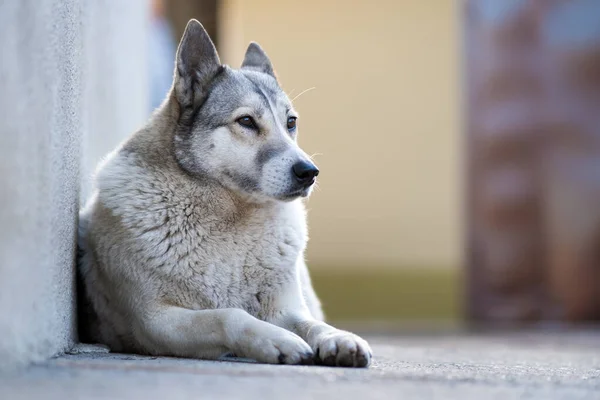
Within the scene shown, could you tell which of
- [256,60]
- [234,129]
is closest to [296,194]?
[234,129]

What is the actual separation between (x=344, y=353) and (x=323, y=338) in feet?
0.37

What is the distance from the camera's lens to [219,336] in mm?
3049

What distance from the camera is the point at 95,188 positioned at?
3.59 meters

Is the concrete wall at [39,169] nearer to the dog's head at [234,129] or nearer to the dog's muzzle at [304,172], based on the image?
the dog's head at [234,129]

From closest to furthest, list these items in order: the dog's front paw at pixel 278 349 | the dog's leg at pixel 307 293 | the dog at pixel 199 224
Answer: the dog's front paw at pixel 278 349, the dog at pixel 199 224, the dog's leg at pixel 307 293

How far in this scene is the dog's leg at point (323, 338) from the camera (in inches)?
116

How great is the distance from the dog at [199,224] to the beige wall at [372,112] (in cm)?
591

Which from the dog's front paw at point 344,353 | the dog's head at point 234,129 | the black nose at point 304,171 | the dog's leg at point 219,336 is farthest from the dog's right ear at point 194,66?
the dog's front paw at point 344,353

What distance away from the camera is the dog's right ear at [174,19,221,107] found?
3725 mm

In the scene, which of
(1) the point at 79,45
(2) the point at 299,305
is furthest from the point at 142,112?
(2) the point at 299,305

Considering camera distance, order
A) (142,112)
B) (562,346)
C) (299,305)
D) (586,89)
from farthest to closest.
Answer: (586,89) < (142,112) < (562,346) < (299,305)

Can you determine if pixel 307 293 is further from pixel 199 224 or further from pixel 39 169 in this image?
pixel 39 169

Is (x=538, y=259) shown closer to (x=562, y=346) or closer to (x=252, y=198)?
(x=562, y=346)

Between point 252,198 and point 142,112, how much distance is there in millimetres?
4005
